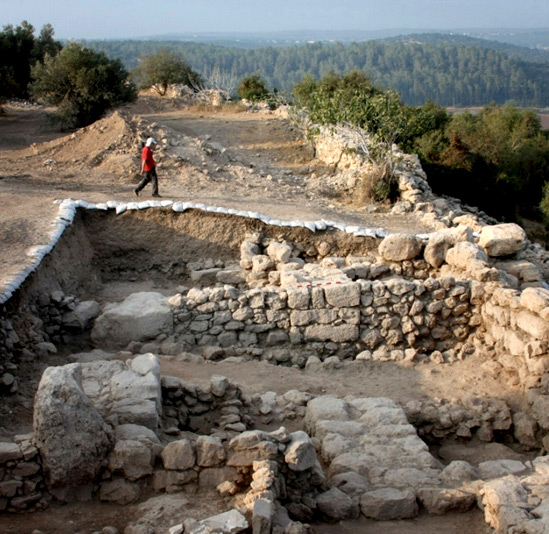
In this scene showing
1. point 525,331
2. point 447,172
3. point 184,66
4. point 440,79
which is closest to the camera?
point 525,331

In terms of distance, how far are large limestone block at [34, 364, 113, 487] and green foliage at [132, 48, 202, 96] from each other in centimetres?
2386

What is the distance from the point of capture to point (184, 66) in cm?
2919

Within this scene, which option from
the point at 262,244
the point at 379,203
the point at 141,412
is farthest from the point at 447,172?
the point at 141,412

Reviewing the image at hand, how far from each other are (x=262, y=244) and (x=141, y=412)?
508 centimetres

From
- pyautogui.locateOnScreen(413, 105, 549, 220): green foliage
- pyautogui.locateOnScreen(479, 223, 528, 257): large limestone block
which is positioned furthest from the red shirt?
pyautogui.locateOnScreen(413, 105, 549, 220): green foliage

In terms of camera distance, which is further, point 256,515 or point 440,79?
point 440,79

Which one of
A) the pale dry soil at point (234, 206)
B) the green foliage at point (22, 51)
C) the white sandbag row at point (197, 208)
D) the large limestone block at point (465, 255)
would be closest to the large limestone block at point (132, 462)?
the pale dry soil at point (234, 206)

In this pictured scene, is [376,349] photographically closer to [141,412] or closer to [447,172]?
[141,412]

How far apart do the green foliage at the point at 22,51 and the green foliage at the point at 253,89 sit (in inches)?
289

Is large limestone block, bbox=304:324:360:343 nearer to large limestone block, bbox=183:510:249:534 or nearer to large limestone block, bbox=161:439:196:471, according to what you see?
large limestone block, bbox=161:439:196:471

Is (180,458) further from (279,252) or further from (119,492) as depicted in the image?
(279,252)

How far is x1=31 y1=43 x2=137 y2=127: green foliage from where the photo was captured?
1847cm

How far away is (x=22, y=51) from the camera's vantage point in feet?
80.1

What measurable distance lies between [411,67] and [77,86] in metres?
102
